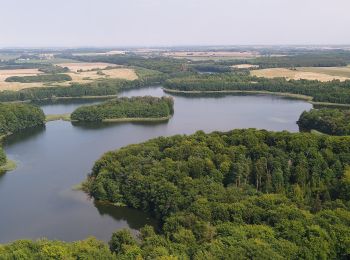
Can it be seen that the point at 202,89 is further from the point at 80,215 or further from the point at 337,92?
the point at 80,215

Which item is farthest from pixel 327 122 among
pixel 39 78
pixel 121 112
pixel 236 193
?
pixel 39 78

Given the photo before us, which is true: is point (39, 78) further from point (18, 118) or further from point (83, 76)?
point (18, 118)

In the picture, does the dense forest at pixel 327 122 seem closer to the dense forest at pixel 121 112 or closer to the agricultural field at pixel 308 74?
the dense forest at pixel 121 112

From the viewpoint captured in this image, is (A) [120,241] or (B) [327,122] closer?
(A) [120,241]

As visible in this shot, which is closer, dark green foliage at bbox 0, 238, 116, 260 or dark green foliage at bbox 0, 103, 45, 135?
dark green foliage at bbox 0, 238, 116, 260

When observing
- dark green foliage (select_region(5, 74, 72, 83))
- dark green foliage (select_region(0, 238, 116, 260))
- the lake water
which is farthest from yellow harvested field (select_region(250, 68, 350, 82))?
dark green foliage (select_region(0, 238, 116, 260))

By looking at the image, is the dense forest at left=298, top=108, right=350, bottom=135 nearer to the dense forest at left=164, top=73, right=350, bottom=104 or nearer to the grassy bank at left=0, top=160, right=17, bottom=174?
the dense forest at left=164, top=73, right=350, bottom=104
